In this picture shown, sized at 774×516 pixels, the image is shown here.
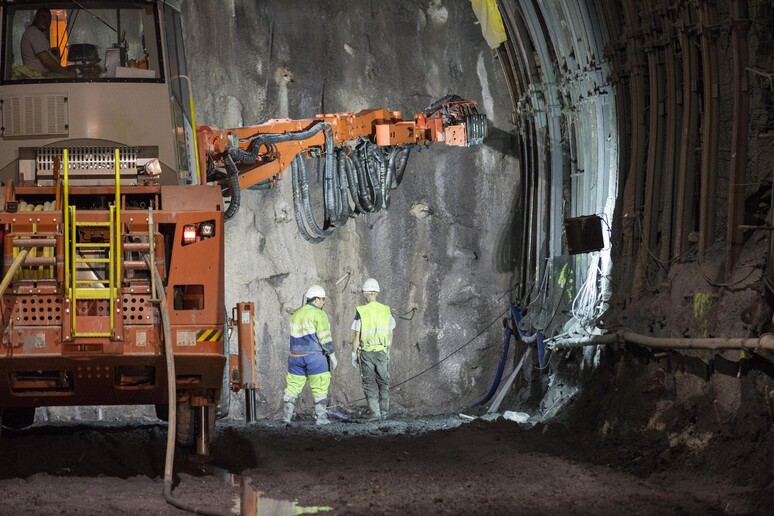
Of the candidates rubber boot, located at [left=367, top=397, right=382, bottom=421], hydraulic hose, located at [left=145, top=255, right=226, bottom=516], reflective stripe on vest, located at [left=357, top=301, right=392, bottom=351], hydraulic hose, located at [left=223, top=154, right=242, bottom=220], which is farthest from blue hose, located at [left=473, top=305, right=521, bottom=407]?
hydraulic hose, located at [left=145, top=255, right=226, bottom=516]

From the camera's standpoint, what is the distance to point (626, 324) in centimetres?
1094

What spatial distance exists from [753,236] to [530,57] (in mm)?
6327

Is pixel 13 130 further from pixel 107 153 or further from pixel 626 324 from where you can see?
pixel 626 324

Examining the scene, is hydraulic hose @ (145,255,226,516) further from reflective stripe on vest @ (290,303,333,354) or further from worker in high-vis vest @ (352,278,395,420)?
worker in high-vis vest @ (352,278,395,420)

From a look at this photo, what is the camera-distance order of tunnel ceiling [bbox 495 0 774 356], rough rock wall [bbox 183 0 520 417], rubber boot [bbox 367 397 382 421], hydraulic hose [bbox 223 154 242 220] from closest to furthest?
tunnel ceiling [bbox 495 0 774 356], hydraulic hose [bbox 223 154 242 220], rubber boot [bbox 367 397 382 421], rough rock wall [bbox 183 0 520 417]

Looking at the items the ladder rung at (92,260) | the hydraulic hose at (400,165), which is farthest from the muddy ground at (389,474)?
Result: the hydraulic hose at (400,165)

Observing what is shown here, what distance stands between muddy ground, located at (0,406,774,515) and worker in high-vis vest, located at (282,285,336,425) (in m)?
1.87

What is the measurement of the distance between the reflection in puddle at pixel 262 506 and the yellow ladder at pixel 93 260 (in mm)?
1577

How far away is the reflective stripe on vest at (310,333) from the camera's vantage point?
14023mm

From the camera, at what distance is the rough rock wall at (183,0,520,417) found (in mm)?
17547

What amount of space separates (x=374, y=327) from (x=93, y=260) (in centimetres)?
641

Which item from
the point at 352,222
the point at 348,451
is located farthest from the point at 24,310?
the point at 352,222

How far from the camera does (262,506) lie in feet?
26.2

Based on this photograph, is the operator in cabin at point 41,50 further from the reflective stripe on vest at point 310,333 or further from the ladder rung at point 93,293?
the reflective stripe on vest at point 310,333
